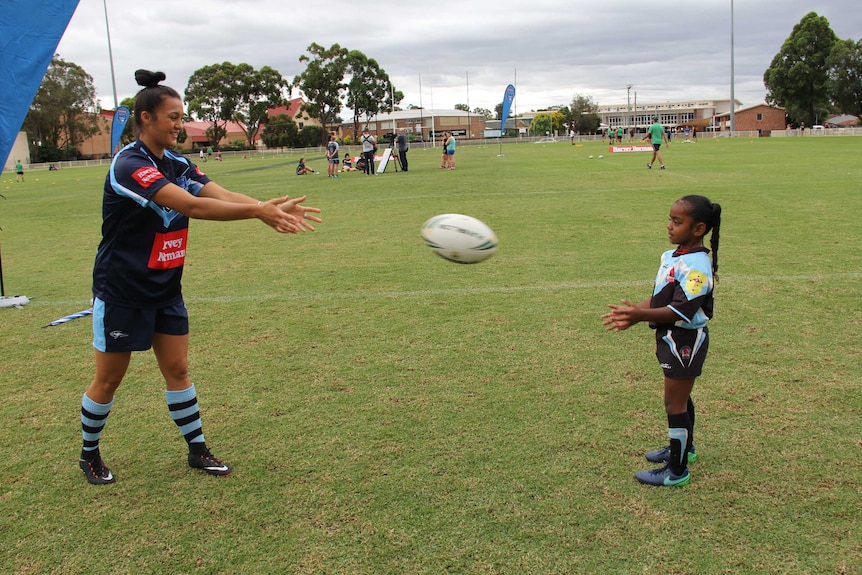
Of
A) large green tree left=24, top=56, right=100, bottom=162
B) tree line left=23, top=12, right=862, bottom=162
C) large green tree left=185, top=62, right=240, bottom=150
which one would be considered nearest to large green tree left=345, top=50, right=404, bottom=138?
tree line left=23, top=12, right=862, bottom=162

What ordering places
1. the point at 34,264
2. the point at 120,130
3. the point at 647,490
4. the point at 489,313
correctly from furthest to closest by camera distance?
1. the point at 120,130
2. the point at 34,264
3. the point at 489,313
4. the point at 647,490

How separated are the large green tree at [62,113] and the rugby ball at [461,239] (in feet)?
265

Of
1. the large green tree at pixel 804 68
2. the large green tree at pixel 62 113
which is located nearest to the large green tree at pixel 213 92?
the large green tree at pixel 62 113

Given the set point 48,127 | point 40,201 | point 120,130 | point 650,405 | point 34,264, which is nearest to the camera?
point 650,405

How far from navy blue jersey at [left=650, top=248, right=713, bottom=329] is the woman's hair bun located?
9.81 ft

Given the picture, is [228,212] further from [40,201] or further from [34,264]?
[40,201]

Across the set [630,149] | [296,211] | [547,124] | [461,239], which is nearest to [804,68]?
[547,124]

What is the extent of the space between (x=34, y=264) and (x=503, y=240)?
312 inches

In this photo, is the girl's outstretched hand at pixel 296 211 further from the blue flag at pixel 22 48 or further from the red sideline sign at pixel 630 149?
the red sideline sign at pixel 630 149

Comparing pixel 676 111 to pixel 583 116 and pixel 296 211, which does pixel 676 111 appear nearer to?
pixel 583 116

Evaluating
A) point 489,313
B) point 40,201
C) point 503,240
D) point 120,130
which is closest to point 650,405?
point 489,313

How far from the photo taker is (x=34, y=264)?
11.0 m

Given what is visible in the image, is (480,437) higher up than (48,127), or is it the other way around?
(48,127)

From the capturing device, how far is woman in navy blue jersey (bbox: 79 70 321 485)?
3420 mm
